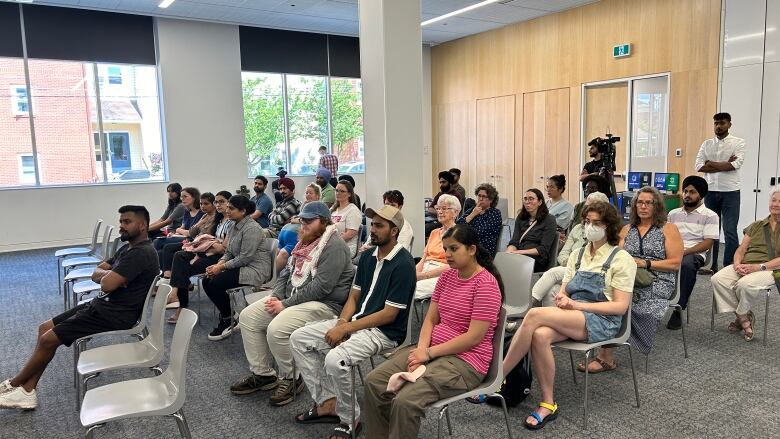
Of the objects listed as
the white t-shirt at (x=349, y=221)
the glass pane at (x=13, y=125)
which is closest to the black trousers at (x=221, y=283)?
the white t-shirt at (x=349, y=221)

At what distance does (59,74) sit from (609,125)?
9.55 meters

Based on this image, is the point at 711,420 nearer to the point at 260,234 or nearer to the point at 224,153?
the point at 260,234

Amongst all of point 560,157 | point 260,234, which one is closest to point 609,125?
point 560,157

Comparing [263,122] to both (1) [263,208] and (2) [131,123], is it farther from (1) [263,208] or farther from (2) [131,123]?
(1) [263,208]

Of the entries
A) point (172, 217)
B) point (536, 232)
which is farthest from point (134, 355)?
point (172, 217)

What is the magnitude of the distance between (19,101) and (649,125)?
34.2ft

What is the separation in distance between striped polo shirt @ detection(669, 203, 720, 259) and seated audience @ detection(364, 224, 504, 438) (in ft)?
9.39

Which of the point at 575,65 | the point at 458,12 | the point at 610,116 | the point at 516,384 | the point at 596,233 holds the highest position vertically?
the point at 458,12

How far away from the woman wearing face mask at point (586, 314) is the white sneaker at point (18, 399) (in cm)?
290

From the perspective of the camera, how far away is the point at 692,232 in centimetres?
465

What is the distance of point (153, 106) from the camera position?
33.3 feet

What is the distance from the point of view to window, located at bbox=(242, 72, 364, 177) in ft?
36.7

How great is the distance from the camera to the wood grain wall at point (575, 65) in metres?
7.84

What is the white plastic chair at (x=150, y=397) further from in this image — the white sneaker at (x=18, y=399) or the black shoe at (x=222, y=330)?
the black shoe at (x=222, y=330)
